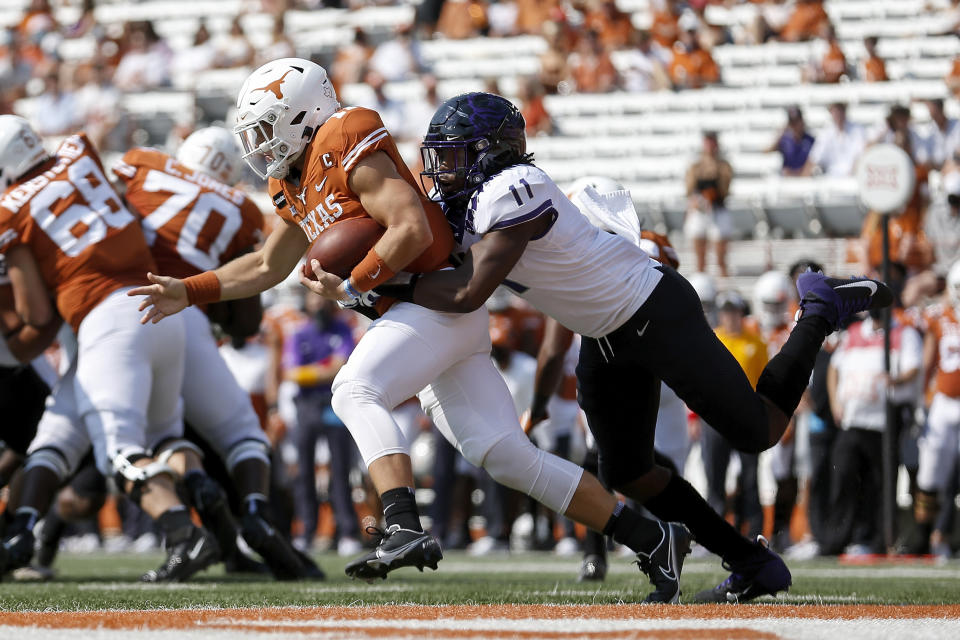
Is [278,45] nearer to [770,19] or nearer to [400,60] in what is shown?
[400,60]

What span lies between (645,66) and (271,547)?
10264mm

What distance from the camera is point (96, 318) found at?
5973 mm

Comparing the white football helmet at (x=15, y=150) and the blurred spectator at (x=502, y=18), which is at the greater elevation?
the blurred spectator at (x=502, y=18)

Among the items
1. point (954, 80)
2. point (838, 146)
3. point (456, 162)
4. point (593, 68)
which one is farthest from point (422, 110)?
point (456, 162)

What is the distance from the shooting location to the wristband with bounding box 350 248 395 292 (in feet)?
13.9

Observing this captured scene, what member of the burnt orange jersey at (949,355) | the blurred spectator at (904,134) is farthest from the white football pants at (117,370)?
the blurred spectator at (904,134)

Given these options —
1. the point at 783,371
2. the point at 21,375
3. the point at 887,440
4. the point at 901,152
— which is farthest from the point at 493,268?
the point at 901,152

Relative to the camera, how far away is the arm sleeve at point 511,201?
424cm

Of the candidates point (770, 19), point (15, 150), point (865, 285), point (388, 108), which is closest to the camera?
point (865, 285)

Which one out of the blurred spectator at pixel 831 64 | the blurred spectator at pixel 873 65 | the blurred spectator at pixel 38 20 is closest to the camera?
the blurred spectator at pixel 873 65

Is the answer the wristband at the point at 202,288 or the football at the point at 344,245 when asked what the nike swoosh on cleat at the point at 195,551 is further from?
the football at the point at 344,245

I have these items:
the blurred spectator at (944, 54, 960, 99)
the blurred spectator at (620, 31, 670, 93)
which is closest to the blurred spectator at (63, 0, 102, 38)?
the blurred spectator at (620, 31, 670, 93)

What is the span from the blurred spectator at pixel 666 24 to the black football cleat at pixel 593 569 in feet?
33.0

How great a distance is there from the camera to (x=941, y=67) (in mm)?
14367
